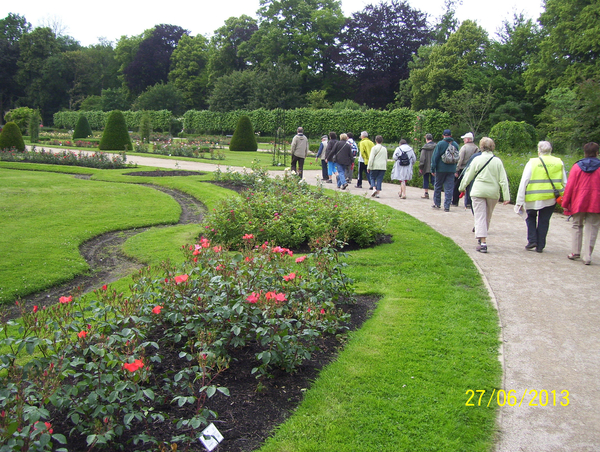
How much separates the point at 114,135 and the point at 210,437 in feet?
88.7

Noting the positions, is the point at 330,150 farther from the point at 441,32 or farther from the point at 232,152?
the point at 441,32

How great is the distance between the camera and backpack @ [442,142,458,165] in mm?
10297

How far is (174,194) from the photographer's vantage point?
43.0ft

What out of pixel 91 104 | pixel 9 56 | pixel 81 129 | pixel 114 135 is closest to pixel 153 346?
pixel 114 135

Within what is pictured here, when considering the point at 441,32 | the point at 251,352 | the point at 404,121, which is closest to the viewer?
the point at 251,352

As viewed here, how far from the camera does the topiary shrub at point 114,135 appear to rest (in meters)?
26.5

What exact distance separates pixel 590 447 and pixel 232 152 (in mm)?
28408

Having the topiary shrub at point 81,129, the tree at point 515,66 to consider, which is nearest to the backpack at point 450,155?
the tree at point 515,66

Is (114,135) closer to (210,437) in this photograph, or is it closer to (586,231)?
(586,231)

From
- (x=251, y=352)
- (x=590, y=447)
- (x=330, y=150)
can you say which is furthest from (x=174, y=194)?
(x=590, y=447)

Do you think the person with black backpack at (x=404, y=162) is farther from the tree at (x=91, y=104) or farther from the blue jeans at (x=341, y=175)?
the tree at (x=91, y=104)

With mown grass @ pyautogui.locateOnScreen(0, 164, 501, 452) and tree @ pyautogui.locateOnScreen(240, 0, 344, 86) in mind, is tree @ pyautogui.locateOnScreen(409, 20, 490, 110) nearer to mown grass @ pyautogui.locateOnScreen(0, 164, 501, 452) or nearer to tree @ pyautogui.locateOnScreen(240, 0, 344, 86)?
tree @ pyautogui.locateOnScreen(240, 0, 344, 86)

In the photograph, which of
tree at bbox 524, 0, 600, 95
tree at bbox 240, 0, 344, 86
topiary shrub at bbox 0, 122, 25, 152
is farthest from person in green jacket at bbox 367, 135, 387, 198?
tree at bbox 240, 0, 344, 86
